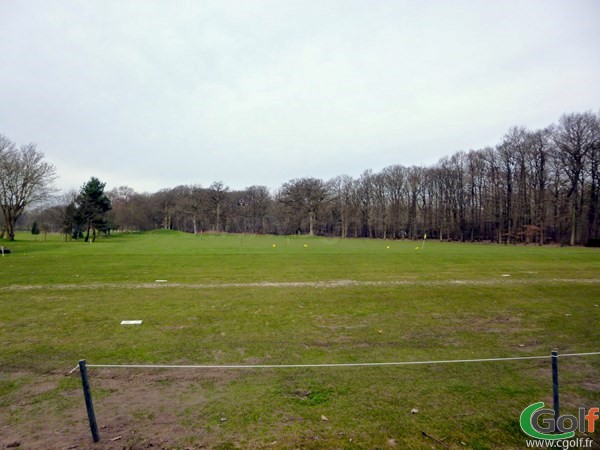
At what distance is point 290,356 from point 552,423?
5609mm

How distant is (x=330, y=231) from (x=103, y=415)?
108 m

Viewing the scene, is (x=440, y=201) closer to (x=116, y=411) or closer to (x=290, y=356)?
(x=290, y=356)

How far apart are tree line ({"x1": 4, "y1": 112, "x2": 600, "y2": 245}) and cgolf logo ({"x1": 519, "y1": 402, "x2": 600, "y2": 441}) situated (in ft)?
204

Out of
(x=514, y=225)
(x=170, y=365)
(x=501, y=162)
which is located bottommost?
(x=170, y=365)

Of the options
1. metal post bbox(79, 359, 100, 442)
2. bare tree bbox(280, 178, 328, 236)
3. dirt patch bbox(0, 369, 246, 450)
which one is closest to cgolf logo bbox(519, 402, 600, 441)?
dirt patch bbox(0, 369, 246, 450)

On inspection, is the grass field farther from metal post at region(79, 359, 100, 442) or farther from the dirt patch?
metal post at region(79, 359, 100, 442)

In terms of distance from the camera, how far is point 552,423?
18.8ft

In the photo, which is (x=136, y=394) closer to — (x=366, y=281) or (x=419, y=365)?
(x=419, y=365)

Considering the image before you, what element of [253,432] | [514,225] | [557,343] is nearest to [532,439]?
[253,432]

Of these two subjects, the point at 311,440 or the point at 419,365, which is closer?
the point at 311,440

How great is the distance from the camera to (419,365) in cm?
827

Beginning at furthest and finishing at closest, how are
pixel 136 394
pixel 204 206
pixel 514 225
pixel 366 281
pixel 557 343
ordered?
1. pixel 204 206
2. pixel 514 225
3. pixel 366 281
4. pixel 557 343
5. pixel 136 394

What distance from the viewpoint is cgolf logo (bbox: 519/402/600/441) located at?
17.8 feet

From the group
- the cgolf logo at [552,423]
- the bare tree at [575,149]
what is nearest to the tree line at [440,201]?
the bare tree at [575,149]
